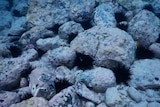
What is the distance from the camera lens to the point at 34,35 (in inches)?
159

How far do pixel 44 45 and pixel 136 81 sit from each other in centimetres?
169

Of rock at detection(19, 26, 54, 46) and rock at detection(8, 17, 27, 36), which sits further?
rock at detection(8, 17, 27, 36)

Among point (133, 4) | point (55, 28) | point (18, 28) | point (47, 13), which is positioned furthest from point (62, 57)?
point (133, 4)

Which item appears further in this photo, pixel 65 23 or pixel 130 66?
pixel 65 23

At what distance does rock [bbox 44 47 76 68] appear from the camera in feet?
11.0

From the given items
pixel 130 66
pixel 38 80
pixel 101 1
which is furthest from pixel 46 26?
pixel 130 66

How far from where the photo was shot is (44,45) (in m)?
3.81

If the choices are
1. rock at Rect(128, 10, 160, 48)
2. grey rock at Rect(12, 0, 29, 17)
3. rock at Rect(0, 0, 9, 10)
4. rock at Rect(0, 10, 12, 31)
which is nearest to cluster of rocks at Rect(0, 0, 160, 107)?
rock at Rect(128, 10, 160, 48)

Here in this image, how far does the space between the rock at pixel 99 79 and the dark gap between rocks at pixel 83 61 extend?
24cm

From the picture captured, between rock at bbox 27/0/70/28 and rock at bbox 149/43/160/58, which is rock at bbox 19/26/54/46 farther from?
rock at bbox 149/43/160/58

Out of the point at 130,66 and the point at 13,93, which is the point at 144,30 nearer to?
the point at 130,66

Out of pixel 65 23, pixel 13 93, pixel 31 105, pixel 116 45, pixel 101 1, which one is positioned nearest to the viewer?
pixel 31 105

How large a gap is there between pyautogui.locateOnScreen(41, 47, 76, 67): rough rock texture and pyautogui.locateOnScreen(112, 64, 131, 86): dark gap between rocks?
2.21ft

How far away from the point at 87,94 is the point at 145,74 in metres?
0.88
